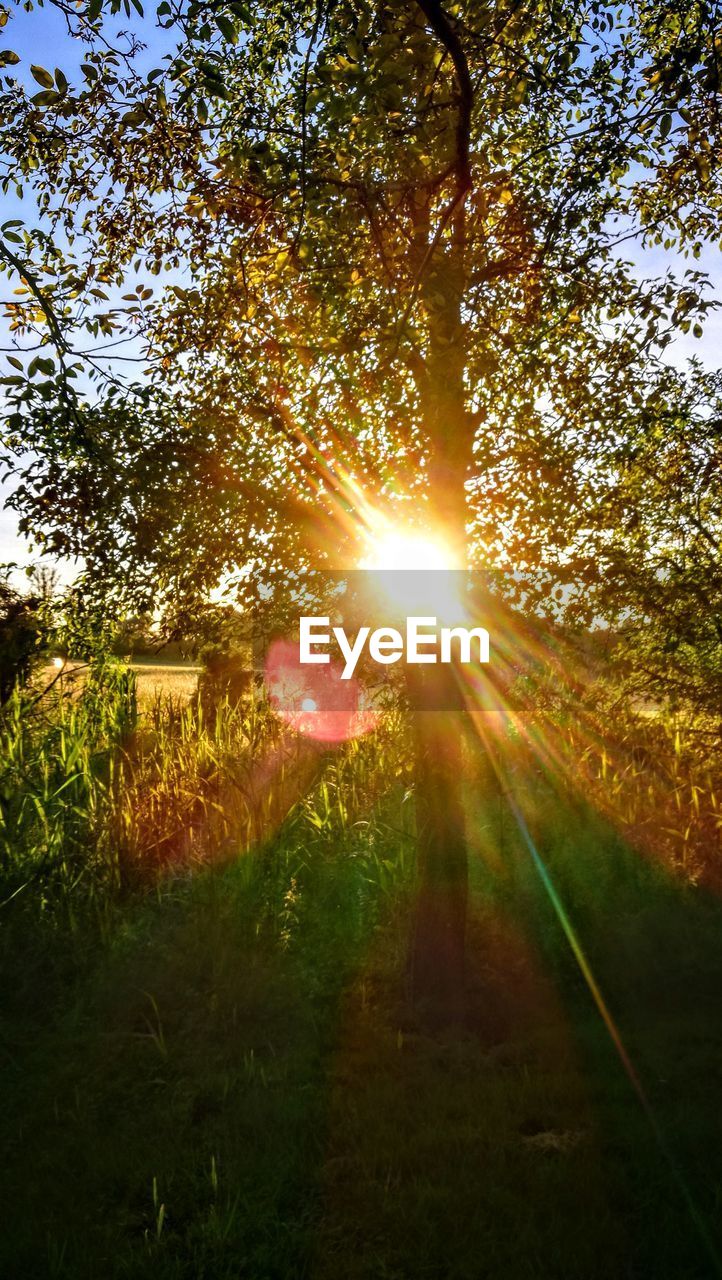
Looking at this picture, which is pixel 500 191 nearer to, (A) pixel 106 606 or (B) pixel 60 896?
(A) pixel 106 606

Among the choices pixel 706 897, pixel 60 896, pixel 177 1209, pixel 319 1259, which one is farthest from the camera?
pixel 706 897

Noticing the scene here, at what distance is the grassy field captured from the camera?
446 centimetres

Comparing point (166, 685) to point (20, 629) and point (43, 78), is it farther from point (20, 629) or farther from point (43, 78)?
point (43, 78)

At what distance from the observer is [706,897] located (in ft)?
27.9

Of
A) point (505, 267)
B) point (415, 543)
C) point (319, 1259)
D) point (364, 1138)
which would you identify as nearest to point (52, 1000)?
point (364, 1138)

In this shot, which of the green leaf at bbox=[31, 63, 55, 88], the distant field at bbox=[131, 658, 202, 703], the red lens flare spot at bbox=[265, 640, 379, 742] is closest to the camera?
the green leaf at bbox=[31, 63, 55, 88]

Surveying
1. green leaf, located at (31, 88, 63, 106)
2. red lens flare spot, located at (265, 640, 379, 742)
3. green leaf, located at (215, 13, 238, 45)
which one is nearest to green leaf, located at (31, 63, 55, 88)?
green leaf, located at (31, 88, 63, 106)

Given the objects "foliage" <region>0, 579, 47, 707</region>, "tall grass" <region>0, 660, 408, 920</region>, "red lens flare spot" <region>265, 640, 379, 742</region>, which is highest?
"foliage" <region>0, 579, 47, 707</region>

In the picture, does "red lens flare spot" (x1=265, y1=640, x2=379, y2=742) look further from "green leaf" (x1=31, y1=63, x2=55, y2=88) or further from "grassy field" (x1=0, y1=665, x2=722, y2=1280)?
"green leaf" (x1=31, y1=63, x2=55, y2=88)

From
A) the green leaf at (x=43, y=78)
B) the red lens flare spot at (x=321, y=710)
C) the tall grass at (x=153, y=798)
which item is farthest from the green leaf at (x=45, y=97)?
the red lens flare spot at (x=321, y=710)

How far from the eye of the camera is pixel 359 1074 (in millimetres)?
5914

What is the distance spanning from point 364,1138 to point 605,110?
6.52 m

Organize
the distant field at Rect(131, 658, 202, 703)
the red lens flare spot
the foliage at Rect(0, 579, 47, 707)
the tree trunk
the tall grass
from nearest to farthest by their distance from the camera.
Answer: the foliage at Rect(0, 579, 47, 707) < the tree trunk < the tall grass < the red lens flare spot < the distant field at Rect(131, 658, 202, 703)

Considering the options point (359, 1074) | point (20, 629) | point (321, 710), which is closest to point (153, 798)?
point (20, 629)
